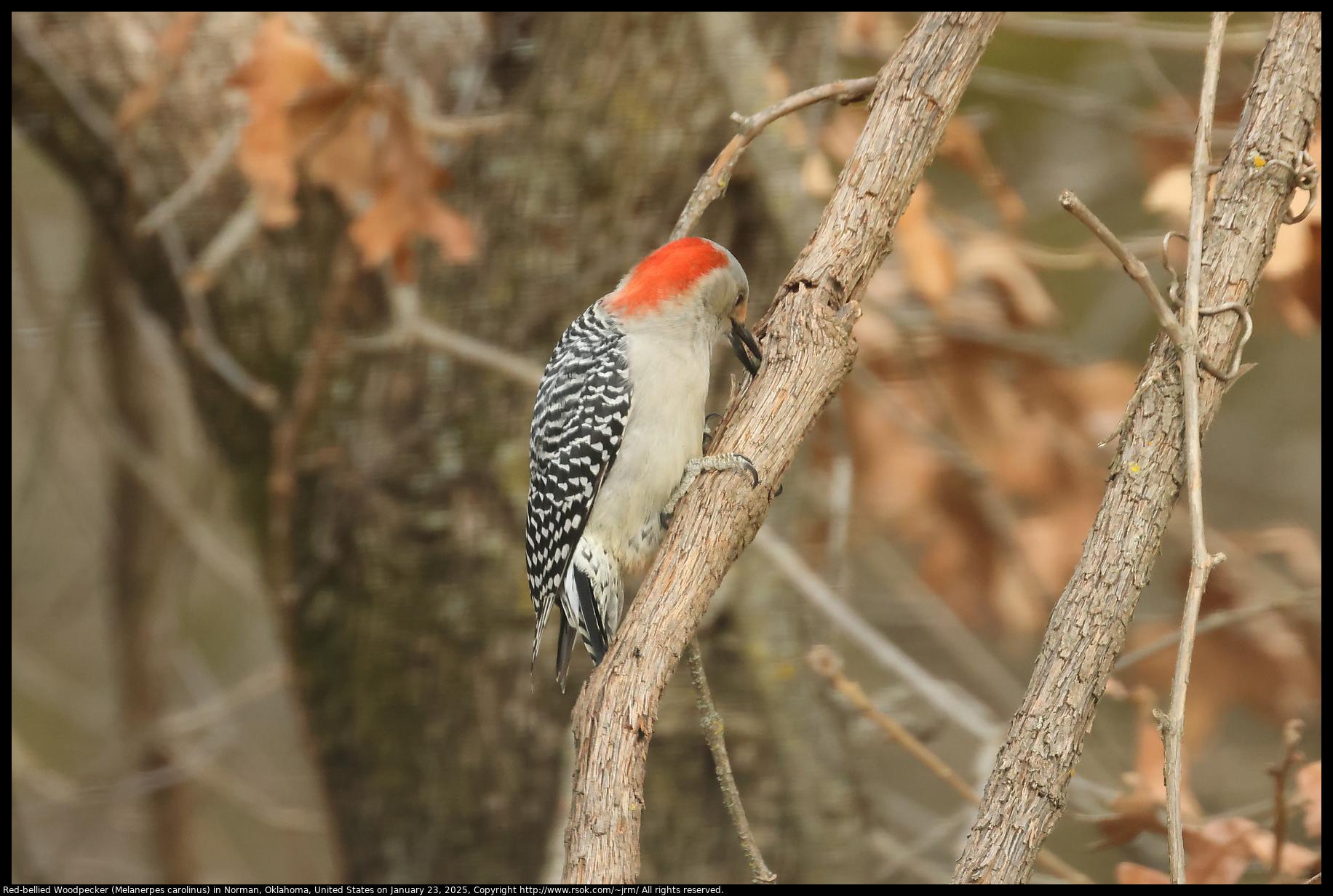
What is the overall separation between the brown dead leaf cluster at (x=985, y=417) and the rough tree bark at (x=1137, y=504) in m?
2.79

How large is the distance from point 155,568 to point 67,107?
317 centimetres

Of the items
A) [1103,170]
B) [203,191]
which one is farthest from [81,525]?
[1103,170]

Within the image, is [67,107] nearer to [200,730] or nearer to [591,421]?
[591,421]

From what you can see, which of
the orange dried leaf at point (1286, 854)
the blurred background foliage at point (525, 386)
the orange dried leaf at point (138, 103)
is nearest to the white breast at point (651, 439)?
the blurred background foliage at point (525, 386)

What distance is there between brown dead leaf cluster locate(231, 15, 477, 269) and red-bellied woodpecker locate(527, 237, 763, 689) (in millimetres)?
941

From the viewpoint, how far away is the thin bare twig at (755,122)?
2283mm

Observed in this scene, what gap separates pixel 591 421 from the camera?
3.05m

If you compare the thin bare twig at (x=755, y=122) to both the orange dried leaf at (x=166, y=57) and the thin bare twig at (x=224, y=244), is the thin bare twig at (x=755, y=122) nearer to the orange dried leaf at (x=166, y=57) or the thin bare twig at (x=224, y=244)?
the thin bare twig at (x=224, y=244)

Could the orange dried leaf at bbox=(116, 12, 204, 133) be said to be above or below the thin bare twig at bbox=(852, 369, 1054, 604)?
above

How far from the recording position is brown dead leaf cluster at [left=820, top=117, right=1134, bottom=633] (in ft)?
16.1

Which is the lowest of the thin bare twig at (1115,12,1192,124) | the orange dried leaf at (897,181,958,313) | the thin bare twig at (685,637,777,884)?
the thin bare twig at (685,637,777,884)

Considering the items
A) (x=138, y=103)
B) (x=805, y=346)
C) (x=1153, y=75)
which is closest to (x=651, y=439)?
(x=805, y=346)

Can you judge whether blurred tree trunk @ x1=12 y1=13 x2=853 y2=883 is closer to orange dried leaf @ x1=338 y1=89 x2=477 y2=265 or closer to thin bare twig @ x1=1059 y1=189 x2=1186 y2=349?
orange dried leaf @ x1=338 y1=89 x2=477 y2=265

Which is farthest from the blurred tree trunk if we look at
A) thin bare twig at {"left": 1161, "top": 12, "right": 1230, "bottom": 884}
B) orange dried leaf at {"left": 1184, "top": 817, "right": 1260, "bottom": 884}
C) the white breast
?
thin bare twig at {"left": 1161, "top": 12, "right": 1230, "bottom": 884}
